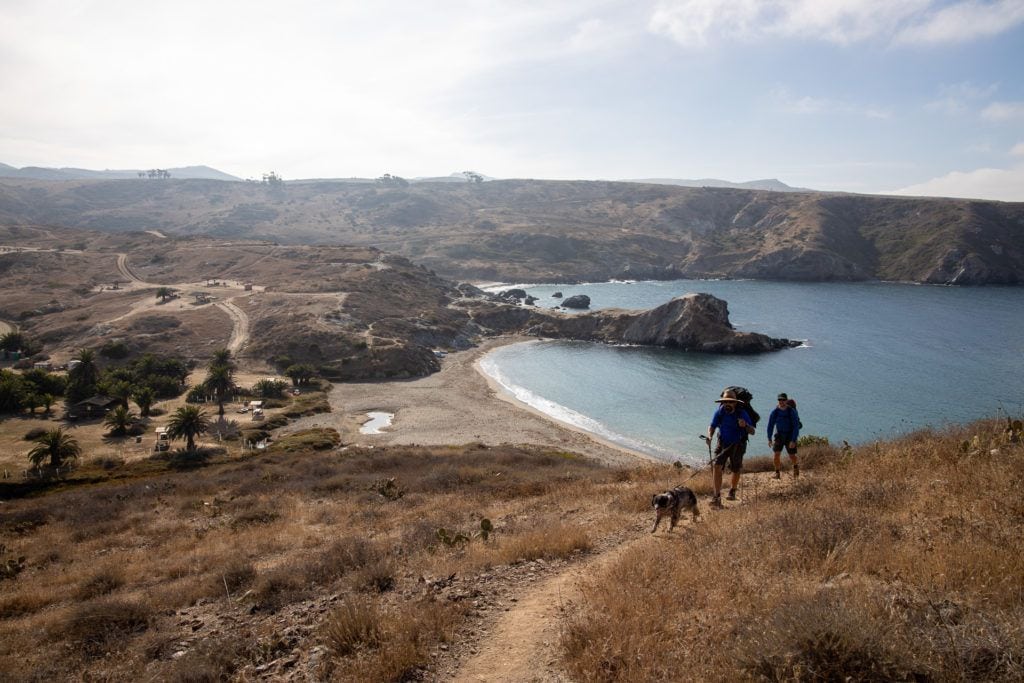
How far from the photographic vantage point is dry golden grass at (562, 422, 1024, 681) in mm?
4410

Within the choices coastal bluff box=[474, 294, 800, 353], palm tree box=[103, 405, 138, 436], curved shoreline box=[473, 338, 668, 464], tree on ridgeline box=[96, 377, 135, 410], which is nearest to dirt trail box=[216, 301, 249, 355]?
tree on ridgeline box=[96, 377, 135, 410]

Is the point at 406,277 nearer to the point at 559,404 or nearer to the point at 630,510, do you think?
the point at 559,404

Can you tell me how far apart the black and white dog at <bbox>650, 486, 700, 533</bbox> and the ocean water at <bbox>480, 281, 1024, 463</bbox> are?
20577mm

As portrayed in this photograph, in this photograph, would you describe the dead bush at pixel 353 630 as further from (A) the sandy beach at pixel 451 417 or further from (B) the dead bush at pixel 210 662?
(A) the sandy beach at pixel 451 417

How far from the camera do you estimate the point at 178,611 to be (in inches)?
408

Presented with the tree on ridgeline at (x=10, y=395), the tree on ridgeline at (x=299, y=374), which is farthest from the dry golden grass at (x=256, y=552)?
the tree on ridgeline at (x=299, y=374)

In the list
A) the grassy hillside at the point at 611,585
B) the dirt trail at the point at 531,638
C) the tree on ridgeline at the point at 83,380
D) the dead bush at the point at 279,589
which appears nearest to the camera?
the grassy hillside at the point at 611,585

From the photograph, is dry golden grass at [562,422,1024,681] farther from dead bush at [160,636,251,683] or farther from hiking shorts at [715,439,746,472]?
dead bush at [160,636,251,683]

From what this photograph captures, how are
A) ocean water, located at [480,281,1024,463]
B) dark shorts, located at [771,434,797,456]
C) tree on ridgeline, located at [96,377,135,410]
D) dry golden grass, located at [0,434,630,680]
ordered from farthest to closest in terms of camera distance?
tree on ridgeline, located at [96,377,135,410], ocean water, located at [480,281,1024,463], dark shorts, located at [771,434,797,456], dry golden grass, located at [0,434,630,680]

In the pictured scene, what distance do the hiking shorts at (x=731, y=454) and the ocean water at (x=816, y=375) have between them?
61.3 ft

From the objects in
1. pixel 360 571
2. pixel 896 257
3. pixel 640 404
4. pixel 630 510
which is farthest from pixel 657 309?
pixel 896 257

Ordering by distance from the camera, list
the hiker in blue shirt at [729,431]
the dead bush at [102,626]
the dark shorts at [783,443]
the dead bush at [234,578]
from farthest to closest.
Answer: the dark shorts at [783,443] → the hiker in blue shirt at [729,431] → the dead bush at [234,578] → the dead bush at [102,626]

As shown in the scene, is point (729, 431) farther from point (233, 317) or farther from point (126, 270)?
point (126, 270)

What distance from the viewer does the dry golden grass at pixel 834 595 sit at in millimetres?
4410
